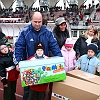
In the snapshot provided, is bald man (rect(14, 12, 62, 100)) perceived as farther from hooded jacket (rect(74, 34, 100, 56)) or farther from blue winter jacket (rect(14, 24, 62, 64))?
hooded jacket (rect(74, 34, 100, 56))

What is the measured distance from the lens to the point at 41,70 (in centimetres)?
175

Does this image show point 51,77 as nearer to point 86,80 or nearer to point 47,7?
point 86,80

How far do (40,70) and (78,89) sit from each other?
0.44 m

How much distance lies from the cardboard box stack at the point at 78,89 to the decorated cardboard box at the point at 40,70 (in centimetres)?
17

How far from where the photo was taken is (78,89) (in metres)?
1.80

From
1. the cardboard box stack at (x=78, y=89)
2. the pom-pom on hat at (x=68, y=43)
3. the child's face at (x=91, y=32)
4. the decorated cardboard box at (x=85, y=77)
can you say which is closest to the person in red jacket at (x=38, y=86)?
the cardboard box stack at (x=78, y=89)

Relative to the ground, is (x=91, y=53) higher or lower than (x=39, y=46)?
lower

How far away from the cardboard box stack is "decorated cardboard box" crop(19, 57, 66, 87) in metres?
0.17

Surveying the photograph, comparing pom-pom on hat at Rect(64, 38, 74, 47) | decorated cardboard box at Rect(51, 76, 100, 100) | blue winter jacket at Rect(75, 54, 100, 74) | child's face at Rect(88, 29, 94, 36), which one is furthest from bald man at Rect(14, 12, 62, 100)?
child's face at Rect(88, 29, 94, 36)

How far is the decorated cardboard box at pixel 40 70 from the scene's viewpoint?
1734 mm

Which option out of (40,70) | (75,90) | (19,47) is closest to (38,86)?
(40,70)

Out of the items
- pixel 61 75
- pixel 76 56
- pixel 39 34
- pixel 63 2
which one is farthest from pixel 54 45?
pixel 63 2

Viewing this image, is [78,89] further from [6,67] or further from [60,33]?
[60,33]

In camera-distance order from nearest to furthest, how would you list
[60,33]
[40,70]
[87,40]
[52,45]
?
[40,70] < [52,45] < [60,33] < [87,40]
